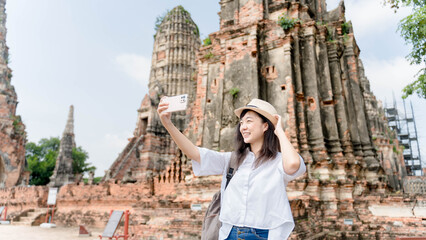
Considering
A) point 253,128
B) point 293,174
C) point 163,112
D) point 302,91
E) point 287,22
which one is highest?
point 287,22

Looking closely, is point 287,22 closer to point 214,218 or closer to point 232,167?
point 232,167

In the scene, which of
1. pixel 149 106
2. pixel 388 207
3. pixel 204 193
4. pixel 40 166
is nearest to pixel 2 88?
pixel 149 106

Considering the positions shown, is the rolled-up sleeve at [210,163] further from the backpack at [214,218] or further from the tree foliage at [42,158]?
the tree foliage at [42,158]

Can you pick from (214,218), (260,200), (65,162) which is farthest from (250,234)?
(65,162)

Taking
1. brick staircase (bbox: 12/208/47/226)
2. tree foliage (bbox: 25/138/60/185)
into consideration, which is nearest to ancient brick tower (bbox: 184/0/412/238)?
brick staircase (bbox: 12/208/47/226)

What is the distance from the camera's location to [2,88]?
25094 millimetres

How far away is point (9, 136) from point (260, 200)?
26423mm

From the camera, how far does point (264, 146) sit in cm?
222

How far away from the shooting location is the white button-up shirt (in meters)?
1.91

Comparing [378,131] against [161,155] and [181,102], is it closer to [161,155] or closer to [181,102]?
[161,155]

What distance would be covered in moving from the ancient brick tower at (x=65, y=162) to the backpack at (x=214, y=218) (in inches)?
847

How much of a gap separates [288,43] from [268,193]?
325 inches

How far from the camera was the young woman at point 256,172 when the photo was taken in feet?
6.28

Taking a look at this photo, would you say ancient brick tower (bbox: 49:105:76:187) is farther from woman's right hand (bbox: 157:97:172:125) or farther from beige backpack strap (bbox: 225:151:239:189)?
beige backpack strap (bbox: 225:151:239:189)
